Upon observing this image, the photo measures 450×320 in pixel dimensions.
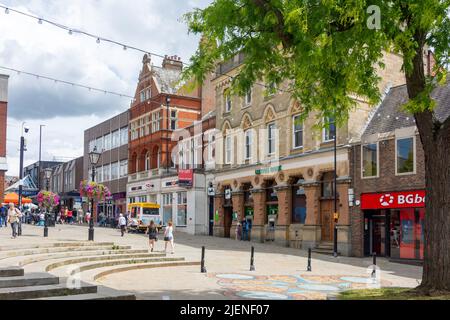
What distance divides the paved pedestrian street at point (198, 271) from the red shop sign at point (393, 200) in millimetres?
2728

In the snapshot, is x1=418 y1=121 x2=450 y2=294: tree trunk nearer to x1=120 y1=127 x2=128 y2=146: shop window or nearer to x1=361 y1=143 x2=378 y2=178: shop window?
x1=361 y1=143 x2=378 y2=178: shop window

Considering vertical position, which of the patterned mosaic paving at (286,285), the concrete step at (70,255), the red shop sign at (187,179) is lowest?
the patterned mosaic paving at (286,285)

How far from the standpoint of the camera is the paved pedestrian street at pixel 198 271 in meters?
14.3

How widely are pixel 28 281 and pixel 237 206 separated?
27572 mm

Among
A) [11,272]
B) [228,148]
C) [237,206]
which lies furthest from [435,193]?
[228,148]

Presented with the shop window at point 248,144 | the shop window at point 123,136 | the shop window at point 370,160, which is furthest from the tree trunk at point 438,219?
the shop window at point 123,136

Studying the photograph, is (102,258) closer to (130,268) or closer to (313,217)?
(130,268)

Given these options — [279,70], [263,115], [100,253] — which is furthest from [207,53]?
[263,115]

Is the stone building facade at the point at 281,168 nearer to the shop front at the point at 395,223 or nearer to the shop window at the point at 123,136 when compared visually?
the shop front at the point at 395,223

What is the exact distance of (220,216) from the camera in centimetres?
4006

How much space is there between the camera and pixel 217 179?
4059 cm

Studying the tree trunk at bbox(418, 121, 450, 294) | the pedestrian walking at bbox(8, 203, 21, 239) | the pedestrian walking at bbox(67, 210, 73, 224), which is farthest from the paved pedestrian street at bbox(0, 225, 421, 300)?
the pedestrian walking at bbox(67, 210, 73, 224)

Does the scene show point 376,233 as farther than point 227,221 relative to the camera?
No

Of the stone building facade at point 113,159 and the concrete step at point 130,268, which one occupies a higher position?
the stone building facade at point 113,159
